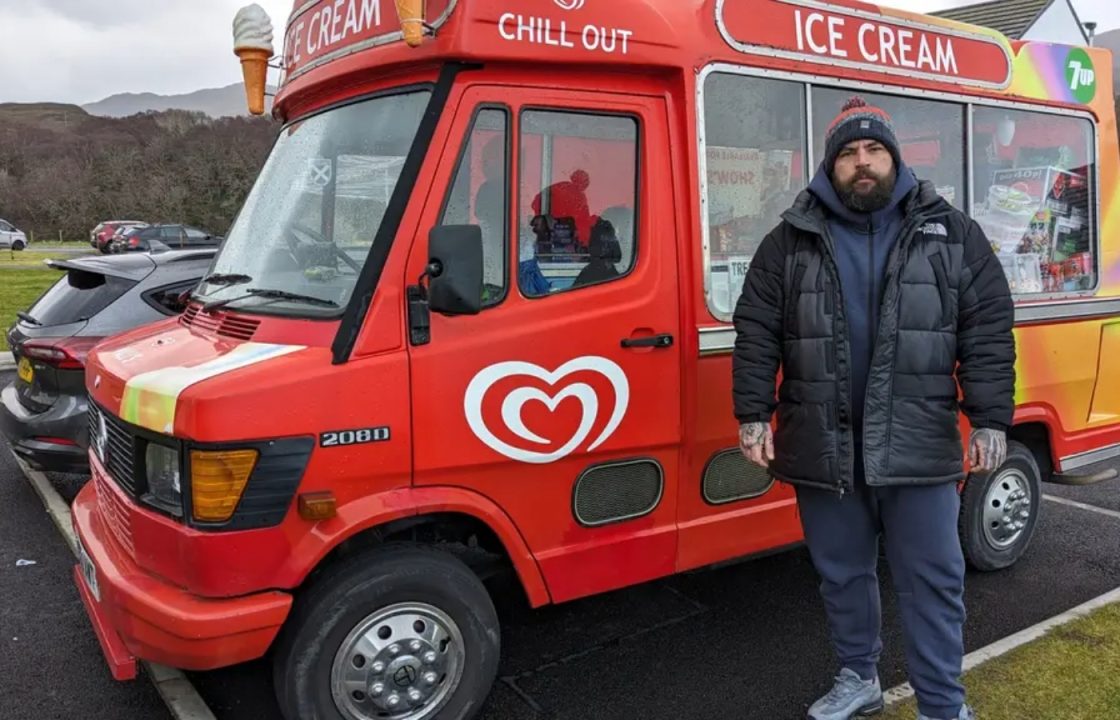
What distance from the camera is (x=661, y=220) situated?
3422 mm

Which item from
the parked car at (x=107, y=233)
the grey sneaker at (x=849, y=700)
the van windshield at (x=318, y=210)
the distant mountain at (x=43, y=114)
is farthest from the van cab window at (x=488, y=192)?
the distant mountain at (x=43, y=114)

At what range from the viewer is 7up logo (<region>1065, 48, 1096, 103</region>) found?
4922mm

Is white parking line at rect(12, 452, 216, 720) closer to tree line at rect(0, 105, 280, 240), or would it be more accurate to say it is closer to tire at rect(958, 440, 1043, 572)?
tire at rect(958, 440, 1043, 572)

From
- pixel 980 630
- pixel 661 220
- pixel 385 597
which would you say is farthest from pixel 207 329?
Answer: pixel 980 630

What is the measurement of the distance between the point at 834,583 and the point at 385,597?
1.60 metres

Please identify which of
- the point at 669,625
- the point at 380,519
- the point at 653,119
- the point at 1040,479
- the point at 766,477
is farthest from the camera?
the point at 1040,479

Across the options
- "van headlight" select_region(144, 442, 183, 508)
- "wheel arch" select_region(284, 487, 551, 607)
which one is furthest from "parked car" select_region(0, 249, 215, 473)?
"wheel arch" select_region(284, 487, 551, 607)

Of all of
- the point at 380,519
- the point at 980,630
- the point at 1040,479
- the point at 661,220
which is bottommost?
the point at 980,630

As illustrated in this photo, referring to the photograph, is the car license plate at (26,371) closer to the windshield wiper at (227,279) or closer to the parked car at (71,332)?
the parked car at (71,332)

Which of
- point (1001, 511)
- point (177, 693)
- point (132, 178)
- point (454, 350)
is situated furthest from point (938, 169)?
point (132, 178)

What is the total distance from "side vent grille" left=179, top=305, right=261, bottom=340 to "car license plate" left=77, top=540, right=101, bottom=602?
0.93 m

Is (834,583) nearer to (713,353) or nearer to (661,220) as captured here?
(713,353)

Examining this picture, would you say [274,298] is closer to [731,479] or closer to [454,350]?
[454,350]

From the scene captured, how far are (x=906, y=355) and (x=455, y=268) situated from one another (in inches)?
58.1
